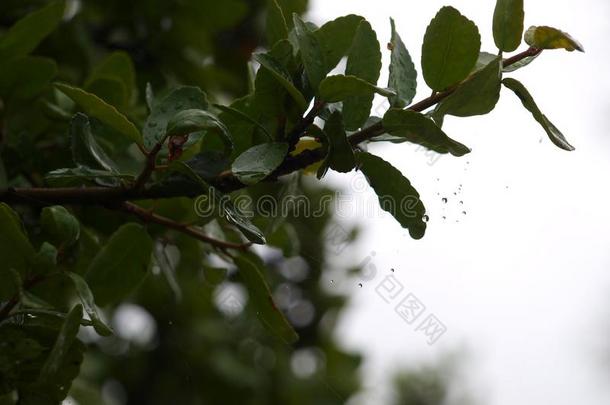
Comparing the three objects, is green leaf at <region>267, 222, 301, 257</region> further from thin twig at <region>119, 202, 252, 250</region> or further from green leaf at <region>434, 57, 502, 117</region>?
green leaf at <region>434, 57, 502, 117</region>

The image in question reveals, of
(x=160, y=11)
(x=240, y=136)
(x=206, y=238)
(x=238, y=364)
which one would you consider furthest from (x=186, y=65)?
(x=238, y=364)

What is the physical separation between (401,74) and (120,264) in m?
0.38

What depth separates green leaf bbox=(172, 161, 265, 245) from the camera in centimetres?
79

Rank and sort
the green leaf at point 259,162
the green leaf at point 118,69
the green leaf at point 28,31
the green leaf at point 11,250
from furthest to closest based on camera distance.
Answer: the green leaf at point 118,69, the green leaf at point 28,31, the green leaf at point 11,250, the green leaf at point 259,162

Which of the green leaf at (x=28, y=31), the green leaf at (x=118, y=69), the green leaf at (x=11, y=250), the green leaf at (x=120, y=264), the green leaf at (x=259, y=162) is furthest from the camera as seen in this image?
the green leaf at (x=118, y=69)

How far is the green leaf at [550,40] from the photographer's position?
2.61 ft

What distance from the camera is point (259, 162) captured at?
2.58 feet

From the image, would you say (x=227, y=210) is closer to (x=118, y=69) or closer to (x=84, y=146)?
(x=84, y=146)

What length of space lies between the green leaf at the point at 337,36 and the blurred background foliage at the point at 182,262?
0.18 metres

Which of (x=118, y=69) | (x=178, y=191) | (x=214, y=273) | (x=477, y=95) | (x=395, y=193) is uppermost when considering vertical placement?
(x=477, y=95)

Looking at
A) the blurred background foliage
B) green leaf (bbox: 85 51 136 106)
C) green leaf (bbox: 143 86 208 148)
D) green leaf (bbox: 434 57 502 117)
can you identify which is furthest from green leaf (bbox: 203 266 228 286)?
green leaf (bbox: 434 57 502 117)

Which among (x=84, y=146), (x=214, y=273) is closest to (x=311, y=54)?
(x=84, y=146)

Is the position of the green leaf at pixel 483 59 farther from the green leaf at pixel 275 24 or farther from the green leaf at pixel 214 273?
the green leaf at pixel 214 273

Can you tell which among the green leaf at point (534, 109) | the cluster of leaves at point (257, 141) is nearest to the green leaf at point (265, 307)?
the cluster of leaves at point (257, 141)
